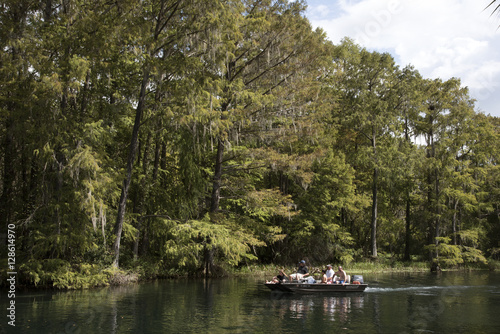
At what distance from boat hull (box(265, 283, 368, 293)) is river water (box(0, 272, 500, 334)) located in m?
0.32

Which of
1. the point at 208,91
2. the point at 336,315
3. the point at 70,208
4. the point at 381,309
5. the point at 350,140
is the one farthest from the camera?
the point at 350,140

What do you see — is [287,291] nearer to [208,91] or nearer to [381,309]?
[381,309]

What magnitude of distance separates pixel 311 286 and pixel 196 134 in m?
9.77

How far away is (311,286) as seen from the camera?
19312 millimetres

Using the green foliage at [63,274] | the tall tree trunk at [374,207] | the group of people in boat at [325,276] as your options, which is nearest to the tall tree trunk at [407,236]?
the tall tree trunk at [374,207]

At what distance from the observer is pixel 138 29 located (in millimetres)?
20391

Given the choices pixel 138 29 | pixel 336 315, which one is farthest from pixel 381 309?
pixel 138 29

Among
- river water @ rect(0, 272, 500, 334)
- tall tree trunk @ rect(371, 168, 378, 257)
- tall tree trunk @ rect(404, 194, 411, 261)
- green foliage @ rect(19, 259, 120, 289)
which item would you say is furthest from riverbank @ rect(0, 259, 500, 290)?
tall tree trunk @ rect(404, 194, 411, 261)

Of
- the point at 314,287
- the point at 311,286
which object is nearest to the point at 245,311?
the point at 311,286

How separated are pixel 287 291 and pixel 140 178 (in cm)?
1117

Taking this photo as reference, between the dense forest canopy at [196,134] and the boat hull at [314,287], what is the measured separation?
4.43 metres

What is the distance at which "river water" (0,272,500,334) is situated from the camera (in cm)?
1130

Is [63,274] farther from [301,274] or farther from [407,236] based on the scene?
[407,236]

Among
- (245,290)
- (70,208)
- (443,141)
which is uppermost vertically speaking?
(443,141)
